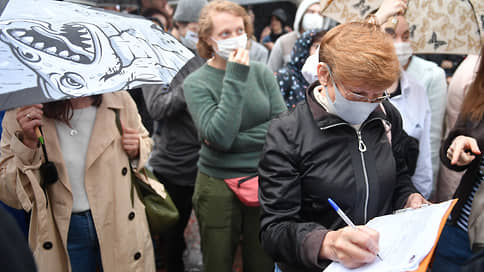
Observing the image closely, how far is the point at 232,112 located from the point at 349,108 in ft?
3.38

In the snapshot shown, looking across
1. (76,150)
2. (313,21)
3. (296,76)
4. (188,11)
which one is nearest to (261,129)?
(296,76)

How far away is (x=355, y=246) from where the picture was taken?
1285mm

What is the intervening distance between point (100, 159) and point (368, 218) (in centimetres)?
141

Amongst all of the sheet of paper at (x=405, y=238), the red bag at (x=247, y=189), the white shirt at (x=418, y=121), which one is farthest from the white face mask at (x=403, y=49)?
the sheet of paper at (x=405, y=238)

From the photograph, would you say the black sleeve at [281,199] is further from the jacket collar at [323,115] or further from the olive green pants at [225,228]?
the olive green pants at [225,228]

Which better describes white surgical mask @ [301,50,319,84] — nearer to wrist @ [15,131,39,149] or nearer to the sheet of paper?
the sheet of paper

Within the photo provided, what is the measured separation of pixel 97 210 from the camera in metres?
2.04

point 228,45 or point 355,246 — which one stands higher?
point 228,45

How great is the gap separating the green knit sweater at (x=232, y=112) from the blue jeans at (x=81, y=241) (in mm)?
939

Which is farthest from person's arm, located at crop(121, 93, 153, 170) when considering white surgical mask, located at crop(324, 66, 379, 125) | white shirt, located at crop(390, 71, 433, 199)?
white shirt, located at crop(390, 71, 433, 199)

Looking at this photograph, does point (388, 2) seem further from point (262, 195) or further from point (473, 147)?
point (262, 195)

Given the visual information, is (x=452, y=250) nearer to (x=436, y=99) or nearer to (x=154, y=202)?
(x=436, y=99)

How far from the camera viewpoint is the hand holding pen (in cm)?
126

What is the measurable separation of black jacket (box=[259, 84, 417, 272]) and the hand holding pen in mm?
210
